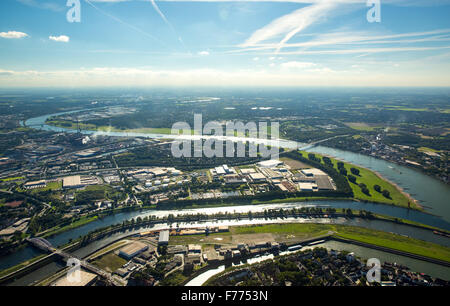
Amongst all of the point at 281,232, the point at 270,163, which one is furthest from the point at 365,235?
the point at 270,163

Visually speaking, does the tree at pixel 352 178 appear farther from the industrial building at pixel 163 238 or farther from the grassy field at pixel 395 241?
the industrial building at pixel 163 238

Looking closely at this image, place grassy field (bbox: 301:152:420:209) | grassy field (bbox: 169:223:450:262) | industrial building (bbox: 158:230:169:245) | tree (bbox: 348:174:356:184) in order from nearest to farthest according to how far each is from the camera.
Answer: grassy field (bbox: 169:223:450:262)
industrial building (bbox: 158:230:169:245)
grassy field (bbox: 301:152:420:209)
tree (bbox: 348:174:356:184)

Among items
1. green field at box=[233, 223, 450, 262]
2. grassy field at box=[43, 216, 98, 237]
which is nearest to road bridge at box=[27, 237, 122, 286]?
grassy field at box=[43, 216, 98, 237]

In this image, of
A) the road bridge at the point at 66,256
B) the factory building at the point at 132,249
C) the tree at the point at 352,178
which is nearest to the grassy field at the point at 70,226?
the road bridge at the point at 66,256

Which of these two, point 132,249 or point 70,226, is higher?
point 70,226

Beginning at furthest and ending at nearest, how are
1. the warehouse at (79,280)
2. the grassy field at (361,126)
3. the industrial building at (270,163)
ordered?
the grassy field at (361,126)
the industrial building at (270,163)
the warehouse at (79,280)

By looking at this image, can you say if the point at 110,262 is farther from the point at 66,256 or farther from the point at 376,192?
the point at 376,192

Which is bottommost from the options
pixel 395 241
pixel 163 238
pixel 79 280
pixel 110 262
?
pixel 79 280

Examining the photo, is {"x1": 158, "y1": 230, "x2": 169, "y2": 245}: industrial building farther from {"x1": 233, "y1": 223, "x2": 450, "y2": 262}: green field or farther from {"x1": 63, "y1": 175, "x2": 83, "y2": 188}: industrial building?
{"x1": 63, "y1": 175, "x2": 83, "y2": 188}: industrial building
